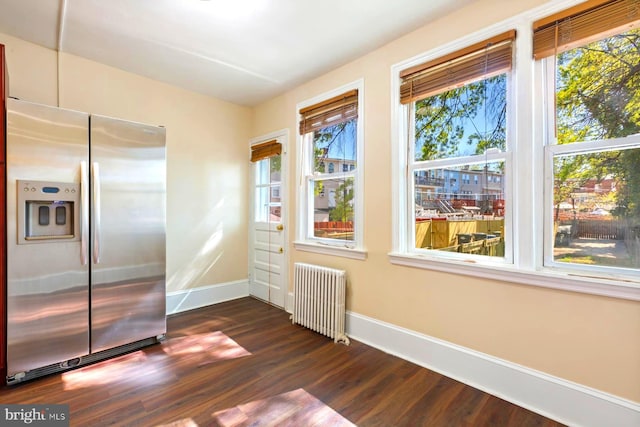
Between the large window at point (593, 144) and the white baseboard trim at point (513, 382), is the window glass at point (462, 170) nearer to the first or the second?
the large window at point (593, 144)

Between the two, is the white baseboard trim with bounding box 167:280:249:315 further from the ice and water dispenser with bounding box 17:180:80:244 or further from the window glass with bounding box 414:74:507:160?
the window glass with bounding box 414:74:507:160

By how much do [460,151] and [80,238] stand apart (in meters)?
3.00

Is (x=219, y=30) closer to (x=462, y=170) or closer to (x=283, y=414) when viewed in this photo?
(x=462, y=170)

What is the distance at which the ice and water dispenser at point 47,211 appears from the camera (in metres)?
2.08

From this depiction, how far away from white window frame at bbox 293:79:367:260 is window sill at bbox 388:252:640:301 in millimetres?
604

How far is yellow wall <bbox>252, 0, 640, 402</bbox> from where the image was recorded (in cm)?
164

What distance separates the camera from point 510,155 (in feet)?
6.62

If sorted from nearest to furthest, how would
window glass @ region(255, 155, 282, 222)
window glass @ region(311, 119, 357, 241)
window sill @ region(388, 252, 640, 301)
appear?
window sill @ region(388, 252, 640, 301), window glass @ region(311, 119, 357, 241), window glass @ region(255, 155, 282, 222)

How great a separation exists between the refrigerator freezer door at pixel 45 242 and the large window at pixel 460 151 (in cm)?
265

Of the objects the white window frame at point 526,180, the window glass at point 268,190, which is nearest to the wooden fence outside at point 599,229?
the white window frame at point 526,180

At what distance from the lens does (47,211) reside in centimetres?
222

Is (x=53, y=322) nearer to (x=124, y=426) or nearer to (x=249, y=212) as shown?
(x=124, y=426)

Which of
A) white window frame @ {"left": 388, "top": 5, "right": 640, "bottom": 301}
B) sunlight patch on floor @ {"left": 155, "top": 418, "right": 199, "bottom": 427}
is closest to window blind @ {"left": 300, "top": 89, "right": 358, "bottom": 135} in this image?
white window frame @ {"left": 388, "top": 5, "right": 640, "bottom": 301}

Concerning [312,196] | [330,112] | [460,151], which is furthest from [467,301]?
[330,112]
